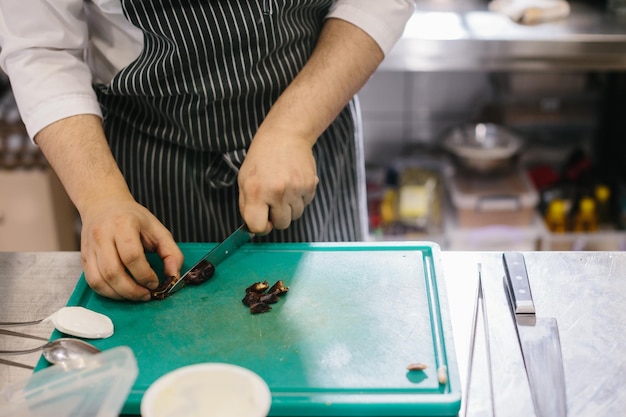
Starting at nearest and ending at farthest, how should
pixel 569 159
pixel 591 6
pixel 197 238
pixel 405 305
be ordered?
pixel 405 305, pixel 197 238, pixel 591 6, pixel 569 159

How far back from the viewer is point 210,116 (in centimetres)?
128

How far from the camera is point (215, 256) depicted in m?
1.10

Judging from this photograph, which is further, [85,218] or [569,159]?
[569,159]

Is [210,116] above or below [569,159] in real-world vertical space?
above

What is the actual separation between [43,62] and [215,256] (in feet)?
1.45

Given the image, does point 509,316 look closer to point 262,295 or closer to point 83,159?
Answer: point 262,295

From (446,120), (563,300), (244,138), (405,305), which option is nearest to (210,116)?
(244,138)

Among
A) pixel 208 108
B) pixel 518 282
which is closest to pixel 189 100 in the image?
pixel 208 108

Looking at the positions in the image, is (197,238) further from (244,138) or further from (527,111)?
(527,111)

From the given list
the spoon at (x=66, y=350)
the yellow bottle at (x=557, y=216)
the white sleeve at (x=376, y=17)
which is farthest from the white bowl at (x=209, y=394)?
the yellow bottle at (x=557, y=216)

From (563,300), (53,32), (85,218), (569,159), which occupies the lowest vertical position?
(569,159)

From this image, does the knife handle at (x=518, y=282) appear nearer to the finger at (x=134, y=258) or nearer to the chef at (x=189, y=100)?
the chef at (x=189, y=100)

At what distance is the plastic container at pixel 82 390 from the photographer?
0.72 metres

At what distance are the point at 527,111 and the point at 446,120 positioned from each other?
0.93 ft
